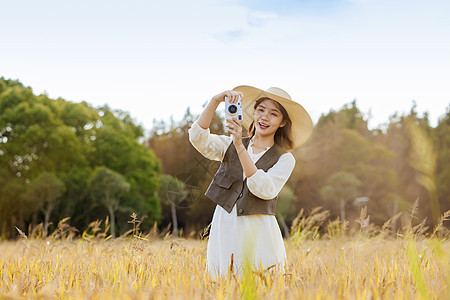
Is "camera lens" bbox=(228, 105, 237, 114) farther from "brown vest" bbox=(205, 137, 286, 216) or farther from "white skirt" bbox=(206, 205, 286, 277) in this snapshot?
"white skirt" bbox=(206, 205, 286, 277)

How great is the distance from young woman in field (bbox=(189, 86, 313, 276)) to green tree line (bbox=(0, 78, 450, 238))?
21585 mm

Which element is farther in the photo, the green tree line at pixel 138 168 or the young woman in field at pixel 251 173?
the green tree line at pixel 138 168

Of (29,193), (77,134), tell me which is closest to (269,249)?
(29,193)

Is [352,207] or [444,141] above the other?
[444,141]

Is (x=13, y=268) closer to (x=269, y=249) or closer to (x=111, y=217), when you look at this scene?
(x=269, y=249)

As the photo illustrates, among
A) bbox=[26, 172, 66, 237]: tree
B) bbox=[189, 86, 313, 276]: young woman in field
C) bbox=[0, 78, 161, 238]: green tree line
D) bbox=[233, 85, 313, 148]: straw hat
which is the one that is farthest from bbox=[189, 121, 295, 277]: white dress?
bbox=[26, 172, 66, 237]: tree

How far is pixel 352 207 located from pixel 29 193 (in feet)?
88.7

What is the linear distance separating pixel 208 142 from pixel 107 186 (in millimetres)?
31001

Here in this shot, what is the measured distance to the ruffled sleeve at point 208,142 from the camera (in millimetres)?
3541

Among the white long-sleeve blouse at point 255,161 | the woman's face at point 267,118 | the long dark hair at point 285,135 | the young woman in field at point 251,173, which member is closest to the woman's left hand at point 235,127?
the young woman in field at point 251,173

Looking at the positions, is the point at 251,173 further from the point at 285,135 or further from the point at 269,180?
the point at 285,135

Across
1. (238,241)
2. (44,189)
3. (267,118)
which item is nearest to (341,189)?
(44,189)

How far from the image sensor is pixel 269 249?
336 cm

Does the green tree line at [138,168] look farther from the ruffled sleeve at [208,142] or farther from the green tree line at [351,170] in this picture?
the ruffled sleeve at [208,142]
